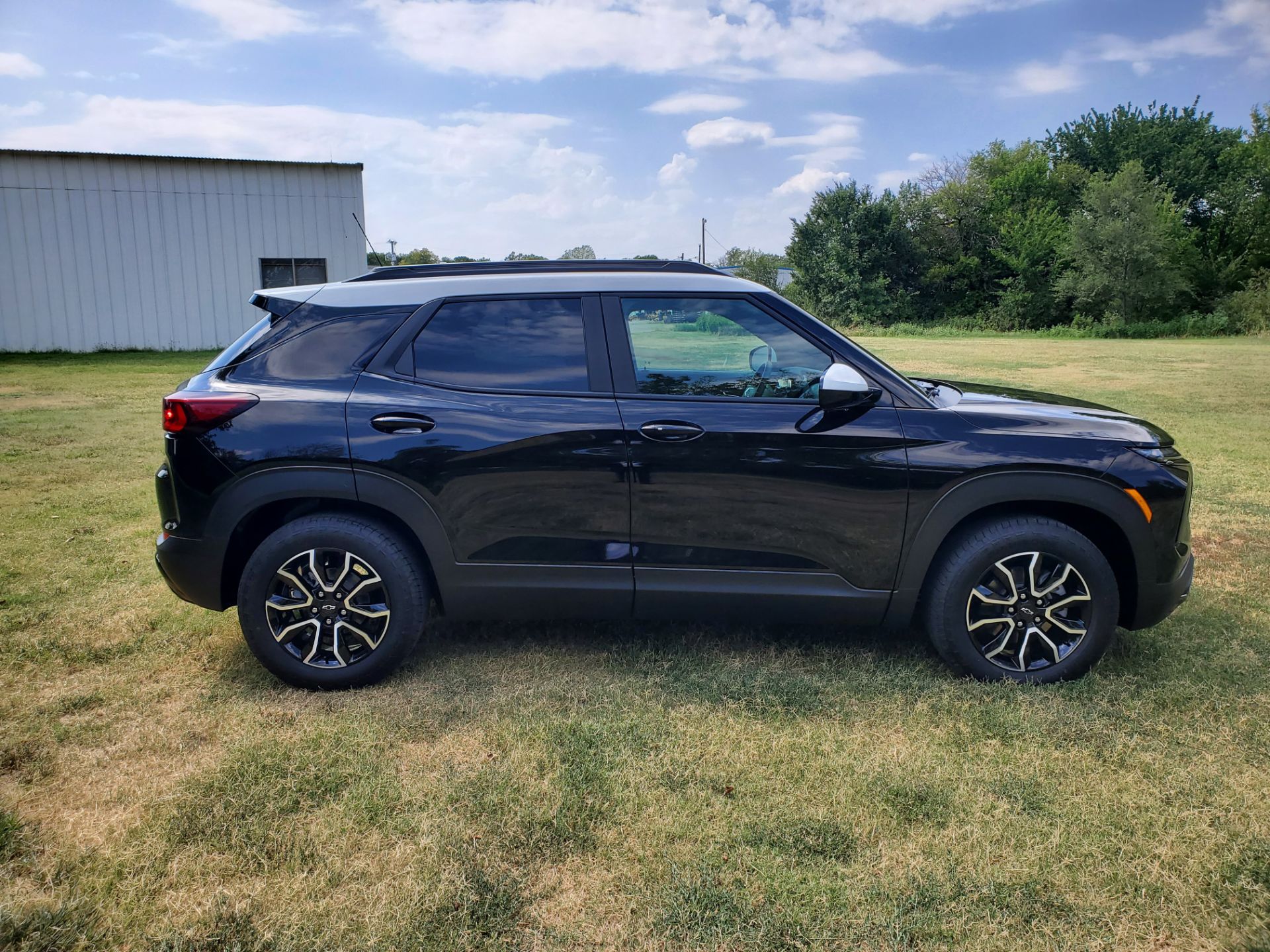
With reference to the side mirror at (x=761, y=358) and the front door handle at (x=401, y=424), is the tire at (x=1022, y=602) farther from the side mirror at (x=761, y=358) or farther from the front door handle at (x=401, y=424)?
the front door handle at (x=401, y=424)

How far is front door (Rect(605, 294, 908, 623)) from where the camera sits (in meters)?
3.49

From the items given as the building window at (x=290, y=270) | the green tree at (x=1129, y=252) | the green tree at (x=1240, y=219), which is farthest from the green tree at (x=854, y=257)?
the building window at (x=290, y=270)

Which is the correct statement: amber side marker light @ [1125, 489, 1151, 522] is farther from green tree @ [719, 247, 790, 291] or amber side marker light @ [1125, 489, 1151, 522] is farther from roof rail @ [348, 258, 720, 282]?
green tree @ [719, 247, 790, 291]

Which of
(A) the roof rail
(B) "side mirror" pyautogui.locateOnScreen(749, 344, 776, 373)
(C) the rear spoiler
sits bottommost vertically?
(B) "side mirror" pyautogui.locateOnScreen(749, 344, 776, 373)

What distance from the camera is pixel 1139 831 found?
268 cm

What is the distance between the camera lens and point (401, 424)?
11.6 feet

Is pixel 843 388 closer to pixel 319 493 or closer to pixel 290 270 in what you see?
pixel 319 493

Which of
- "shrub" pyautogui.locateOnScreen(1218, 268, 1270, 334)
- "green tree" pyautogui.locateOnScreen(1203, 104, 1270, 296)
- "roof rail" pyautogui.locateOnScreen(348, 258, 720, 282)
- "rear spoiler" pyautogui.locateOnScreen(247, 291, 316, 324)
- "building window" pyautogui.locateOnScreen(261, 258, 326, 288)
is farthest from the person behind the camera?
"green tree" pyautogui.locateOnScreen(1203, 104, 1270, 296)

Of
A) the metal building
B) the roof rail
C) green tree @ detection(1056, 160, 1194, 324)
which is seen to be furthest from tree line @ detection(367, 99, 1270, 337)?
the roof rail

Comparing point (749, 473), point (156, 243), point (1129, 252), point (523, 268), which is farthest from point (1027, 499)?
point (1129, 252)

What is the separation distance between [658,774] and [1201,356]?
25799mm

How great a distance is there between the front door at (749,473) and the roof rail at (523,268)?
323 millimetres

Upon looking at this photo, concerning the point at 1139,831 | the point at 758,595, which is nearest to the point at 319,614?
the point at 758,595

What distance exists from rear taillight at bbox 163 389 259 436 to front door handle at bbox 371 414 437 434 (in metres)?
0.52
